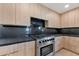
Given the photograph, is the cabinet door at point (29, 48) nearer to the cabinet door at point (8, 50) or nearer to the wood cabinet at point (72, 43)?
the cabinet door at point (8, 50)

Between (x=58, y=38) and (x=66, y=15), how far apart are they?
Result: 719 millimetres

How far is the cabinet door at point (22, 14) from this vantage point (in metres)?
1.90

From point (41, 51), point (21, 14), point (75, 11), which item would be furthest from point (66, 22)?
point (21, 14)

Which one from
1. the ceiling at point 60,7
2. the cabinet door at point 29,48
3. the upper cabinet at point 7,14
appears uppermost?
the ceiling at point 60,7

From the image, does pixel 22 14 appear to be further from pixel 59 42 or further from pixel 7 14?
pixel 59 42

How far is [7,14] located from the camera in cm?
169

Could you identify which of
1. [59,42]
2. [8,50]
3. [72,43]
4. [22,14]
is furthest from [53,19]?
[8,50]

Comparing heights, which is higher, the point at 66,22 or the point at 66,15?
the point at 66,15

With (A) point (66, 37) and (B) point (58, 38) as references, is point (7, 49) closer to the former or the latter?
(B) point (58, 38)

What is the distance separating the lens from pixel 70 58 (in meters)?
0.45

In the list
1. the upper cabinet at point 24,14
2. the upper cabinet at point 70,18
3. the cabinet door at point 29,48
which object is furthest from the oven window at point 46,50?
the upper cabinet at point 70,18

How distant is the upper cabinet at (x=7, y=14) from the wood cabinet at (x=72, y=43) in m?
Result: 1.88

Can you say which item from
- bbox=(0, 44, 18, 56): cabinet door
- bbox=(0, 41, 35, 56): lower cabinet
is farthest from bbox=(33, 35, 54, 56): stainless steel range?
bbox=(0, 44, 18, 56): cabinet door

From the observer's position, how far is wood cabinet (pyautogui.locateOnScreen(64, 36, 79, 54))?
2.80 metres
